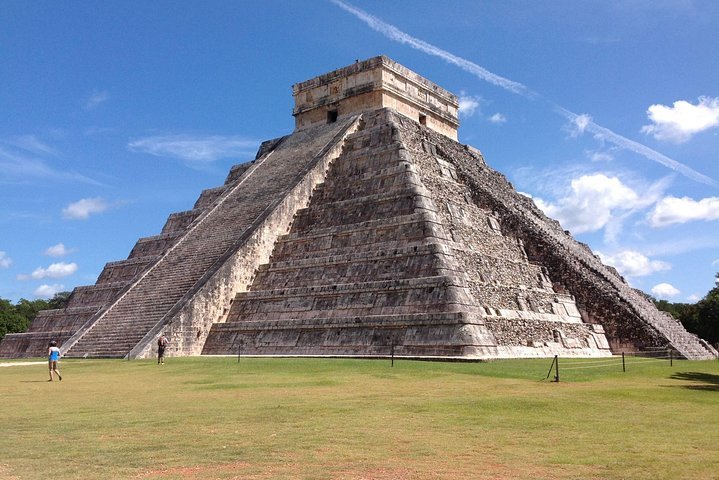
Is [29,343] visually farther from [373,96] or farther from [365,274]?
[373,96]

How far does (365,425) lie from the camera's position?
7.37 metres

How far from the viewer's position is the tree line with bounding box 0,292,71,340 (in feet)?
127

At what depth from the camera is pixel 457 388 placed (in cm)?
1064

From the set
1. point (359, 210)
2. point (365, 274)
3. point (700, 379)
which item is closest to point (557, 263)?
point (359, 210)

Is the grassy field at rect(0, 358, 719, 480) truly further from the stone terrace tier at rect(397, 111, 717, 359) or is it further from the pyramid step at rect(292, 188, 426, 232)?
the pyramid step at rect(292, 188, 426, 232)

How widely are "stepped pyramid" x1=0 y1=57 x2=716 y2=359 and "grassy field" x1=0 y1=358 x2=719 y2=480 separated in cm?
363

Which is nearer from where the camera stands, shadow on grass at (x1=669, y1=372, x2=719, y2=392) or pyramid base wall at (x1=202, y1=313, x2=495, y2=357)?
shadow on grass at (x1=669, y1=372, x2=719, y2=392)

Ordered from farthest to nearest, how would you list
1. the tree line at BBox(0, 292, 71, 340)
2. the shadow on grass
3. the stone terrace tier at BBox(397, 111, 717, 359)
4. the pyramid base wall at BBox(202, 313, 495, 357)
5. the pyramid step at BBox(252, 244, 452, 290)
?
1. the tree line at BBox(0, 292, 71, 340)
2. the stone terrace tier at BBox(397, 111, 717, 359)
3. the pyramid step at BBox(252, 244, 452, 290)
4. the pyramid base wall at BBox(202, 313, 495, 357)
5. the shadow on grass

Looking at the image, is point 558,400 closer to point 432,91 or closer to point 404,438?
point 404,438

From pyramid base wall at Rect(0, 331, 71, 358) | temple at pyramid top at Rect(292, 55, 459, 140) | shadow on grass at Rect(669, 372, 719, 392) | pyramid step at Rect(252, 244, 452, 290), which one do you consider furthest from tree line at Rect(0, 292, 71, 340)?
shadow on grass at Rect(669, 372, 719, 392)

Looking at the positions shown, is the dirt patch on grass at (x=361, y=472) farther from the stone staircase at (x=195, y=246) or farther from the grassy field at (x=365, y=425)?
the stone staircase at (x=195, y=246)

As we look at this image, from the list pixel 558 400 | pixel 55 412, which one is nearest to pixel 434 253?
pixel 558 400

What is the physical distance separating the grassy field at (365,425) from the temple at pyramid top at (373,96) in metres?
15.7

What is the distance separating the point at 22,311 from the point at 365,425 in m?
51.4
